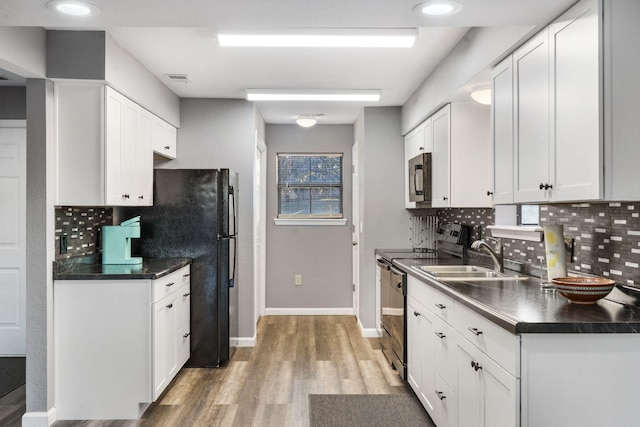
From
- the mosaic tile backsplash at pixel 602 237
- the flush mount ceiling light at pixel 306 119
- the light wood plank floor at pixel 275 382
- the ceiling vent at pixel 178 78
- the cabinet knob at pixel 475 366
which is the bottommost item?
the light wood plank floor at pixel 275 382

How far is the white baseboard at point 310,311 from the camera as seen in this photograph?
19.9 feet

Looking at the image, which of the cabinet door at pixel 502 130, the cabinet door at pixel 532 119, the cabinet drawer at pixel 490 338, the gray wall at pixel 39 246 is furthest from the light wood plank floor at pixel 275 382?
the cabinet door at pixel 532 119

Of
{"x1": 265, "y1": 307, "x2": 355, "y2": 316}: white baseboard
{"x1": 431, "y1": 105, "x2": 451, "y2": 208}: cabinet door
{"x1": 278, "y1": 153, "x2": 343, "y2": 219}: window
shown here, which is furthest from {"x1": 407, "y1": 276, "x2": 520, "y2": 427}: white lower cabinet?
{"x1": 278, "y1": 153, "x2": 343, "y2": 219}: window

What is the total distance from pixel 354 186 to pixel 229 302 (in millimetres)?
2376

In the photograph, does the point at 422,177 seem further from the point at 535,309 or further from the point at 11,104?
the point at 11,104

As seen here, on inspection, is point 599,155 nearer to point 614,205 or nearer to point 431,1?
point 614,205

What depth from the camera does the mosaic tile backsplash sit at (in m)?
2.08

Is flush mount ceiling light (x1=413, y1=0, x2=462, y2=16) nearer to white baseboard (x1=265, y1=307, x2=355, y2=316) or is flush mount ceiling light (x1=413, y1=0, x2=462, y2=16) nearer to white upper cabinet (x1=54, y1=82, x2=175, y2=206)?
white upper cabinet (x1=54, y1=82, x2=175, y2=206)

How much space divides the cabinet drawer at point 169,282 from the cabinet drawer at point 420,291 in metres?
1.71

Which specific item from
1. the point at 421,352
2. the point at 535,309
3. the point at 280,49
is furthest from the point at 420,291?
the point at 280,49

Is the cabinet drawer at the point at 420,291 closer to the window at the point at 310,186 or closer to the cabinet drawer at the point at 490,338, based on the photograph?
the cabinet drawer at the point at 490,338

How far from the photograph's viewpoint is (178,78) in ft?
13.0

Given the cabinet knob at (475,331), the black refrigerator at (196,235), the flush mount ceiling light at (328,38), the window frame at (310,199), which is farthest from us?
the window frame at (310,199)

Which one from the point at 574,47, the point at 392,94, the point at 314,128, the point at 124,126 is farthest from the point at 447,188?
the point at 314,128
